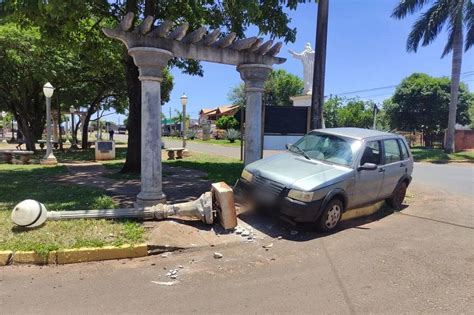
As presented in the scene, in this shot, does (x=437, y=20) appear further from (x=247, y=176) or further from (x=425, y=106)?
(x=247, y=176)

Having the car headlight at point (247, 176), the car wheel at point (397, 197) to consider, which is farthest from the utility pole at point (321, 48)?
the car headlight at point (247, 176)

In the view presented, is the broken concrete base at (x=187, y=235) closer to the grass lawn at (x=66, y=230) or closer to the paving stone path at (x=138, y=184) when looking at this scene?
the grass lawn at (x=66, y=230)

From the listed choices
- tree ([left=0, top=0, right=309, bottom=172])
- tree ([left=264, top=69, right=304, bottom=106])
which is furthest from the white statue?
tree ([left=264, top=69, right=304, bottom=106])

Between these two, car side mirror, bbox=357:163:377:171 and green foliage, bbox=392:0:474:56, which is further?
green foliage, bbox=392:0:474:56

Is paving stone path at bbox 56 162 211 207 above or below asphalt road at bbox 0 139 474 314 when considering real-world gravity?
above

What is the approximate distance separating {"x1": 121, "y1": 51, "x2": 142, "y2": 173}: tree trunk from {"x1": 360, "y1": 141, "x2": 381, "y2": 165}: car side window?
6829 mm

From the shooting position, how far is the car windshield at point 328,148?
7.22 meters

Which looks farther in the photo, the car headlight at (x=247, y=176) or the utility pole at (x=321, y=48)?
the utility pole at (x=321, y=48)

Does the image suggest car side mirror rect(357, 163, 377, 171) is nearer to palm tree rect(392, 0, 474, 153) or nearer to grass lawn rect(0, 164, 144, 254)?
grass lawn rect(0, 164, 144, 254)

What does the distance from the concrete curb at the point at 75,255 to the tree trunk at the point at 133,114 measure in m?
6.91

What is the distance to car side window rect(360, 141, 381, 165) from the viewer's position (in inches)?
286

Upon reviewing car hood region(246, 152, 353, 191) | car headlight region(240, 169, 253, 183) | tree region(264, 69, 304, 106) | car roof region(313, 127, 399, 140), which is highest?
tree region(264, 69, 304, 106)

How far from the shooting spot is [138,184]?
10055 mm

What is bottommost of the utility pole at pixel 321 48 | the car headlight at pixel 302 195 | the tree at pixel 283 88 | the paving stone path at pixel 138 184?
the paving stone path at pixel 138 184
